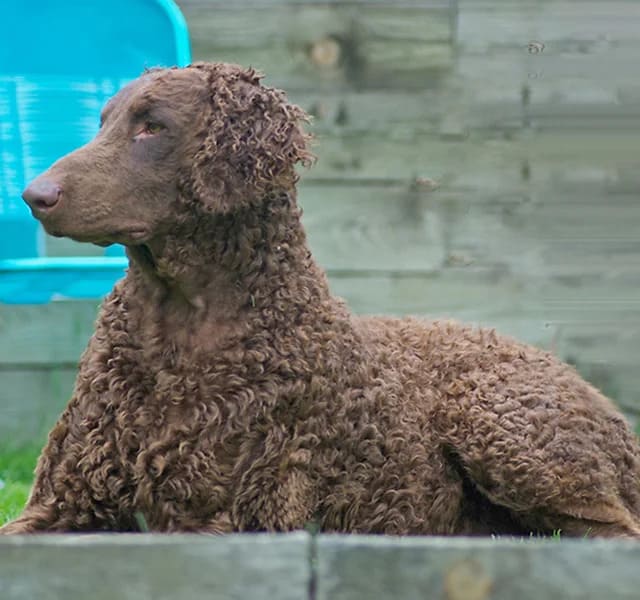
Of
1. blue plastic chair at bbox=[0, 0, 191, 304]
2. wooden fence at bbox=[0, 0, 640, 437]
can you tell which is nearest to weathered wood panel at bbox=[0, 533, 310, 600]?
blue plastic chair at bbox=[0, 0, 191, 304]

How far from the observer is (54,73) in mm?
5449

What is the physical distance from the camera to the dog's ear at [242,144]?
3365mm

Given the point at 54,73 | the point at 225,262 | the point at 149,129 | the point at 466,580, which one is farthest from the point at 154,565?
the point at 54,73

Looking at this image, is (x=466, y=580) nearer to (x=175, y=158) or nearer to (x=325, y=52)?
(x=175, y=158)

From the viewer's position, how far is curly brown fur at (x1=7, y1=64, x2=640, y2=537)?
337 centimetres

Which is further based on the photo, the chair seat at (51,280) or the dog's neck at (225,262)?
the chair seat at (51,280)

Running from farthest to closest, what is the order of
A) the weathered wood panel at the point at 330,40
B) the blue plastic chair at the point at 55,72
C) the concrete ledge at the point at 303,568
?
the weathered wood panel at the point at 330,40 → the blue plastic chair at the point at 55,72 → the concrete ledge at the point at 303,568

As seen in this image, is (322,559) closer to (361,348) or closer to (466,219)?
(361,348)

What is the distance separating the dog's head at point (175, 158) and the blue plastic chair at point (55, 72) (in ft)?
6.37

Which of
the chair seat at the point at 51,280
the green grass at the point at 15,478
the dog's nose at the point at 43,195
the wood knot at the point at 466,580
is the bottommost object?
the green grass at the point at 15,478

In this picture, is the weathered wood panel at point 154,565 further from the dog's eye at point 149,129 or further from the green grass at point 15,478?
the green grass at point 15,478

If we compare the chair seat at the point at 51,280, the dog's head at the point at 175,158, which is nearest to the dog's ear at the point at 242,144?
the dog's head at the point at 175,158

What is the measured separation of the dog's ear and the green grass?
1495mm

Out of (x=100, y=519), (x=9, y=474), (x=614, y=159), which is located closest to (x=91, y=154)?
(x=100, y=519)
